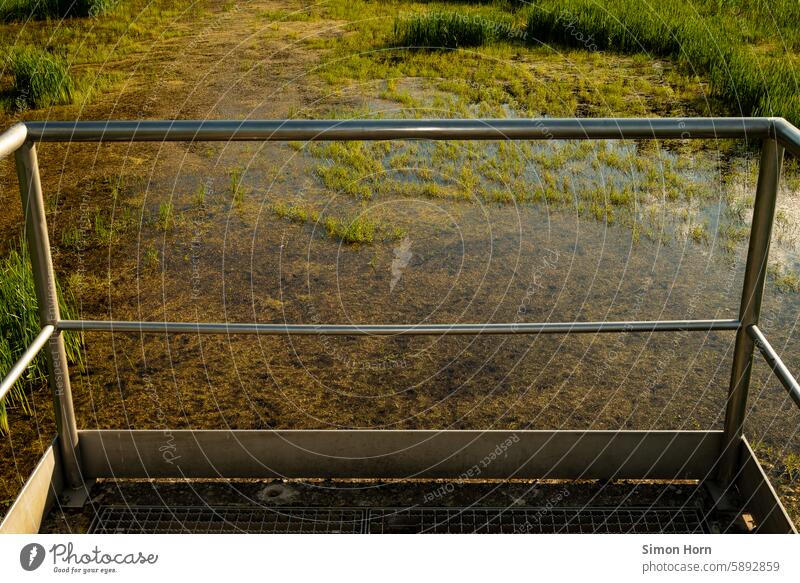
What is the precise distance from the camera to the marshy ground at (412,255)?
3523mm

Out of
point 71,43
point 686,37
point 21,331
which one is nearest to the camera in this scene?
point 21,331

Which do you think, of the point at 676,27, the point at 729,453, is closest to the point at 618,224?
the point at 729,453

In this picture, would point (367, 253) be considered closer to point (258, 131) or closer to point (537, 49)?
point (258, 131)

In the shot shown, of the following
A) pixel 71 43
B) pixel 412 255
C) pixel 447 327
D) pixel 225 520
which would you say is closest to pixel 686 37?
pixel 412 255

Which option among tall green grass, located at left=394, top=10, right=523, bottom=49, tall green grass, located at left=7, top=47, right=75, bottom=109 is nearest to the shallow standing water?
tall green grass, located at left=7, top=47, right=75, bottom=109

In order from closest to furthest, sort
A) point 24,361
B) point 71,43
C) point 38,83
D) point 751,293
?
Result: point 24,361 < point 751,293 < point 38,83 < point 71,43

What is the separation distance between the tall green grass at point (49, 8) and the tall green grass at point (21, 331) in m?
8.83

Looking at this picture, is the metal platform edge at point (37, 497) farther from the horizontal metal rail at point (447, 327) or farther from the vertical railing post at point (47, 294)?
the horizontal metal rail at point (447, 327)

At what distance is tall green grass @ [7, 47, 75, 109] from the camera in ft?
27.2

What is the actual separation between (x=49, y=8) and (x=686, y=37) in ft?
24.7

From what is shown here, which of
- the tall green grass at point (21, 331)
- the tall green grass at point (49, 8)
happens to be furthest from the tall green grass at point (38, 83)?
the tall green grass at point (21, 331)

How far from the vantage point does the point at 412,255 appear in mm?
4961

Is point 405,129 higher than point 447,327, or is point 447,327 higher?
point 405,129

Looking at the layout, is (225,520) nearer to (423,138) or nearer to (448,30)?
(423,138)
